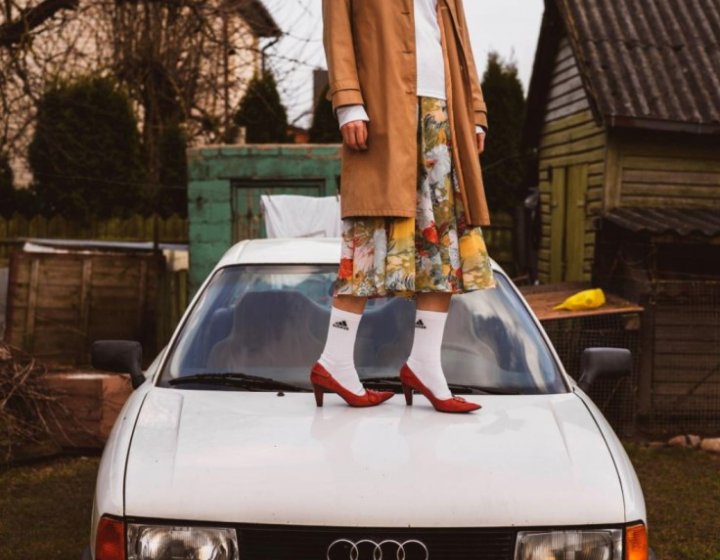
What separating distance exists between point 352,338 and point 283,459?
0.69m

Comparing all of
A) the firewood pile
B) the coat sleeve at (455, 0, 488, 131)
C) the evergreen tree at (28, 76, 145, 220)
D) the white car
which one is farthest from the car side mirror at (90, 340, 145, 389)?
the evergreen tree at (28, 76, 145, 220)

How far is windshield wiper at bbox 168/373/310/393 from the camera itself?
332 centimetres

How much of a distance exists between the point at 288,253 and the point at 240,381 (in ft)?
3.19

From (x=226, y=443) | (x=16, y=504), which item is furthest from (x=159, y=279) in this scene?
(x=226, y=443)

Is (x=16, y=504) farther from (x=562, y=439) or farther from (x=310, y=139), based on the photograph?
(x=310, y=139)

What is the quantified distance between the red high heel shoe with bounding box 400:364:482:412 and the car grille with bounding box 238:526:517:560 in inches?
26.9

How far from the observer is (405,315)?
3783 millimetres

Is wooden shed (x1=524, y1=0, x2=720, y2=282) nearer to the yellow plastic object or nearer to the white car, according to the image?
the yellow plastic object

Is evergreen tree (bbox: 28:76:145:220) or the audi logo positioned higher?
evergreen tree (bbox: 28:76:145:220)

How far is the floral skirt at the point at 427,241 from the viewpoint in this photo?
311 centimetres

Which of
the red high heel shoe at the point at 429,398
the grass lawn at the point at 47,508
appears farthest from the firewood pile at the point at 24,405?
the red high heel shoe at the point at 429,398

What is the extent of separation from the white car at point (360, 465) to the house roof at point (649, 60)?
781cm

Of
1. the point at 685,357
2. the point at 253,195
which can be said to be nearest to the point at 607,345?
the point at 685,357

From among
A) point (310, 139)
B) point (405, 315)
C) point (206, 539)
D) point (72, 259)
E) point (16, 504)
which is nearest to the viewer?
point (206, 539)
